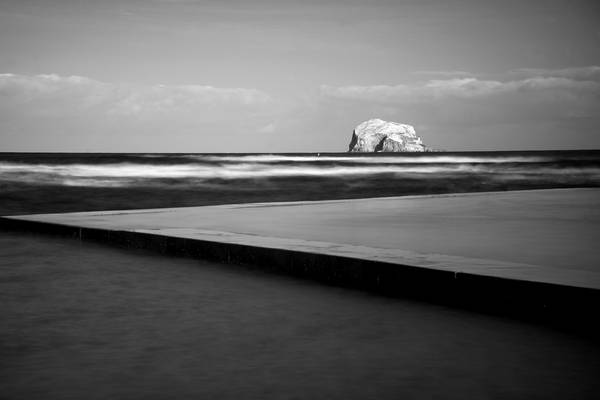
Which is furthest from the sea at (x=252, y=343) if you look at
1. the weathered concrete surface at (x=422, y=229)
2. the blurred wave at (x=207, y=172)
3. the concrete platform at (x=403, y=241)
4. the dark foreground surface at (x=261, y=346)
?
the blurred wave at (x=207, y=172)

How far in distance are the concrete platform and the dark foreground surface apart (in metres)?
0.25

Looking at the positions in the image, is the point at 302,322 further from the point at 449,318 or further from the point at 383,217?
the point at 383,217

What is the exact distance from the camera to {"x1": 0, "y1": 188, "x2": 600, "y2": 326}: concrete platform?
5.69 m

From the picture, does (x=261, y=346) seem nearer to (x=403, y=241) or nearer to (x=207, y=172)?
(x=403, y=241)

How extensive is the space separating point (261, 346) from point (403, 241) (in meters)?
4.09

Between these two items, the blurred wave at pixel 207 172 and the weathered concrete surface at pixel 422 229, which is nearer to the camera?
the weathered concrete surface at pixel 422 229

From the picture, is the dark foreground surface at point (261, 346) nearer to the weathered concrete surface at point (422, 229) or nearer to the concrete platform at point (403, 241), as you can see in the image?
the concrete platform at point (403, 241)

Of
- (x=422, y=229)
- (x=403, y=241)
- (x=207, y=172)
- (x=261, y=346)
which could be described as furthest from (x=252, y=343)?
(x=207, y=172)

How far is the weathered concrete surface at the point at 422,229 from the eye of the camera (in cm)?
651

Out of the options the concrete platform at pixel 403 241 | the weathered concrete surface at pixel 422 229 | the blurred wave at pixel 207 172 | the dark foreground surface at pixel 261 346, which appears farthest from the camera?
the blurred wave at pixel 207 172

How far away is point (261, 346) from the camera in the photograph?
182 inches

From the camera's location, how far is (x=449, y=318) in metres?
5.41

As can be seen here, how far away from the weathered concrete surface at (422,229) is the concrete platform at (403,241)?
13mm

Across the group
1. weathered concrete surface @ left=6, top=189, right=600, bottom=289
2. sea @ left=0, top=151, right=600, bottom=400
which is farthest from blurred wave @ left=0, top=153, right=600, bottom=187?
sea @ left=0, top=151, right=600, bottom=400
